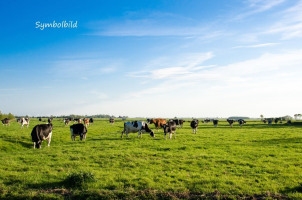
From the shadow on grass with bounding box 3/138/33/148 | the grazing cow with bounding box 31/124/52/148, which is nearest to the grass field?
the grazing cow with bounding box 31/124/52/148

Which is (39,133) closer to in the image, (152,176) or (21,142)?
(21,142)

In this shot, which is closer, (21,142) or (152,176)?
(152,176)

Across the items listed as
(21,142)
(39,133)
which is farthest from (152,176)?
(21,142)

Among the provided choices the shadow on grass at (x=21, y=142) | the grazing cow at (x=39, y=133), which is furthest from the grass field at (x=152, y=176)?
the shadow on grass at (x=21, y=142)

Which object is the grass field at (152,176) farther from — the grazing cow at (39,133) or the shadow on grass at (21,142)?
the shadow on grass at (21,142)

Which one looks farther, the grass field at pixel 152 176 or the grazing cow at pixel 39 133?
the grazing cow at pixel 39 133

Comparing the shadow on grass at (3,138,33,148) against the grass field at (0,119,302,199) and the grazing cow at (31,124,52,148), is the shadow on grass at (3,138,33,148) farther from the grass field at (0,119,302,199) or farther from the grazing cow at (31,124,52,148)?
the grass field at (0,119,302,199)

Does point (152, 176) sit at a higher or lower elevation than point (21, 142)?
lower

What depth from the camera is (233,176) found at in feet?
34.2

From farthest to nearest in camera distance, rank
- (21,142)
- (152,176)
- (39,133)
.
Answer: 1. (21,142)
2. (39,133)
3. (152,176)

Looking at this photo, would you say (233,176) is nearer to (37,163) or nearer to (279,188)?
(279,188)

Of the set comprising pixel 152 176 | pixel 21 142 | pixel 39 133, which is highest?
pixel 39 133

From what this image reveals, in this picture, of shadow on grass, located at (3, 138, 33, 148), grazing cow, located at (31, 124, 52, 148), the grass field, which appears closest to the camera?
the grass field

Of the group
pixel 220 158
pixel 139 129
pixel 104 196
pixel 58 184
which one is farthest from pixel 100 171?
pixel 139 129
